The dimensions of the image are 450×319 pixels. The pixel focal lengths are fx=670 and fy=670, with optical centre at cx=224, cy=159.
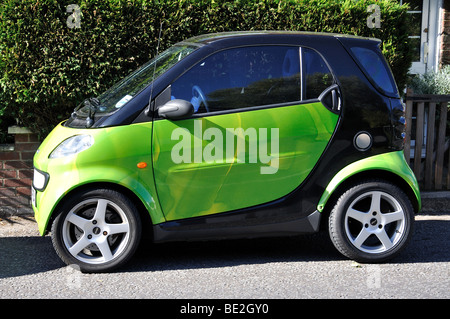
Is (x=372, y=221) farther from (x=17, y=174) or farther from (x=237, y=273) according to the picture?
(x=17, y=174)

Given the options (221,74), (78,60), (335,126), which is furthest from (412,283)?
(78,60)

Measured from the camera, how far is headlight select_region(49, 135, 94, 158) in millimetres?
4824

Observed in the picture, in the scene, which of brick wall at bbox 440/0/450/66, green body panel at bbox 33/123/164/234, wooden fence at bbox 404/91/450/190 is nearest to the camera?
green body panel at bbox 33/123/164/234

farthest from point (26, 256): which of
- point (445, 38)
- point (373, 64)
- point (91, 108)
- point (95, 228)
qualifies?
point (445, 38)

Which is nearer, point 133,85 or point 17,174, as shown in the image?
point 133,85

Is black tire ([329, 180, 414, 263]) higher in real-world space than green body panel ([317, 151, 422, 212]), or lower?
lower

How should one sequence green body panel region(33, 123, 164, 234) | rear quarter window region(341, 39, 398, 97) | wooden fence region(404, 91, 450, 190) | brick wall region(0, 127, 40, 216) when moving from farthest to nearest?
wooden fence region(404, 91, 450, 190), brick wall region(0, 127, 40, 216), rear quarter window region(341, 39, 398, 97), green body panel region(33, 123, 164, 234)

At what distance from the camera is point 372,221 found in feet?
17.0

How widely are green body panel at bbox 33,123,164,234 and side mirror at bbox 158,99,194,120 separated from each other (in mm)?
143

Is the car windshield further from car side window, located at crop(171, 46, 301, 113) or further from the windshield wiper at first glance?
car side window, located at crop(171, 46, 301, 113)

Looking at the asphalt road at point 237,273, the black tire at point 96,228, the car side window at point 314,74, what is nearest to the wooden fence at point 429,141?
the asphalt road at point 237,273

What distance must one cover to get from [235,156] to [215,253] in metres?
1.00

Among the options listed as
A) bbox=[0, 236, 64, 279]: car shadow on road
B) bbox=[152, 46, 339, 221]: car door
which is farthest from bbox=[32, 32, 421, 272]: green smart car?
bbox=[0, 236, 64, 279]: car shadow on road

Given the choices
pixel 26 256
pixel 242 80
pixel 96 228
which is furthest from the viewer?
pixel 26 256
